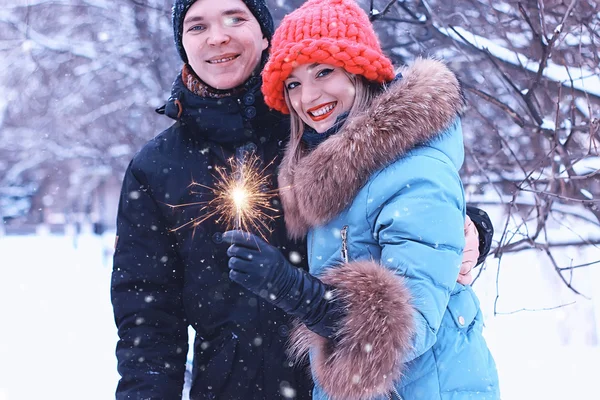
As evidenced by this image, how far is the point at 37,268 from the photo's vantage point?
14.9m

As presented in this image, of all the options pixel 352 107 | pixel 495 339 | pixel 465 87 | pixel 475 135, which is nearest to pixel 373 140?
pixel 352 107

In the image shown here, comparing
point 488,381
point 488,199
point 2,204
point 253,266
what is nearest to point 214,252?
point 253,266

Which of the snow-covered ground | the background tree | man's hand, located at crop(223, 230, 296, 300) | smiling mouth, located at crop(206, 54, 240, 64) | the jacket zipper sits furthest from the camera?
the snow-covered ground

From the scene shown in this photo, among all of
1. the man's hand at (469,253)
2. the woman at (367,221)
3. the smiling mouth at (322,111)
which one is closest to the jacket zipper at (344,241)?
the woman at (367,221)

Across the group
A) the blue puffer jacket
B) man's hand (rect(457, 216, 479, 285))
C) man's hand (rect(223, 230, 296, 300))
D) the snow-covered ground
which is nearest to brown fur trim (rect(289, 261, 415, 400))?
the blue puffer jacket

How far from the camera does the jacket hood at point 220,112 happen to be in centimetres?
249

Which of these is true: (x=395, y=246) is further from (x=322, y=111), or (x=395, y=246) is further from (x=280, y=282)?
(x=322, y=111)

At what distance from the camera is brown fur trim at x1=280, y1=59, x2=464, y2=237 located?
2.11m

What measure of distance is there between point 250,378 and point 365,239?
788 millimetres

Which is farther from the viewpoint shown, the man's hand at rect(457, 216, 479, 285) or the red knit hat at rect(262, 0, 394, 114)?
the man's hand at rect(457, 216, 479, 285)

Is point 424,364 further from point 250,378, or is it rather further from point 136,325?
point 136,325

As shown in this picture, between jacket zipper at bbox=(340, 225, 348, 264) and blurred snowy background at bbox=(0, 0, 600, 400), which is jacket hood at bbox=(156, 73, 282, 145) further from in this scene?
blurred snowy background at bbox=(0, 0, 600, 400)

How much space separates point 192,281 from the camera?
8.32ft

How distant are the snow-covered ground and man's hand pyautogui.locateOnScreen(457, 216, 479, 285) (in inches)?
140
